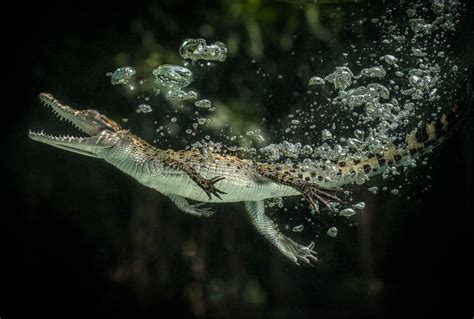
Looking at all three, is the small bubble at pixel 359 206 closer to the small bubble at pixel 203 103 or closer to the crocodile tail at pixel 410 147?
the crocodile tail at pixel 410 147

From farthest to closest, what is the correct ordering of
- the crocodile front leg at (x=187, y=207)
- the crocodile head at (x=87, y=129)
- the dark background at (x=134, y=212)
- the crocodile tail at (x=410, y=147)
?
1. the crocodile tail at (x=410, y=147)
2. the crocodile front leg at (x=187, y=207)
3. the dark background at (x=134, y=212)
4. the crocodile head at (x=87, y=129)

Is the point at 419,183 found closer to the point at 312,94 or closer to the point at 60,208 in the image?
the point at 312,94

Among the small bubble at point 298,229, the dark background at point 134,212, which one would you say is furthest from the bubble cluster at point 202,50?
the small bubble at point 298,229

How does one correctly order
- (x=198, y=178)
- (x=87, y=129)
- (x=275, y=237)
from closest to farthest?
(x=198, y=178)
(x=87, y=129)
(x=275, y=237)

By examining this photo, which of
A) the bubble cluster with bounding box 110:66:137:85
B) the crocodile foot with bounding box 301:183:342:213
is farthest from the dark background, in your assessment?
the crocodile foot with bounding box 301:183:342:213

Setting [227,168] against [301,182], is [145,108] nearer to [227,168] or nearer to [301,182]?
[227,168]

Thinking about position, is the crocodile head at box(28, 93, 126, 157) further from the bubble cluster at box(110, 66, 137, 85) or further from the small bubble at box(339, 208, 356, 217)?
the small bubble at box(339, 208, 356, 217)

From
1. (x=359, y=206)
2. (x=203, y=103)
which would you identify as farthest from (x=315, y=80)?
(x=359, y=206)

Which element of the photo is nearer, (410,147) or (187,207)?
(187,207)
